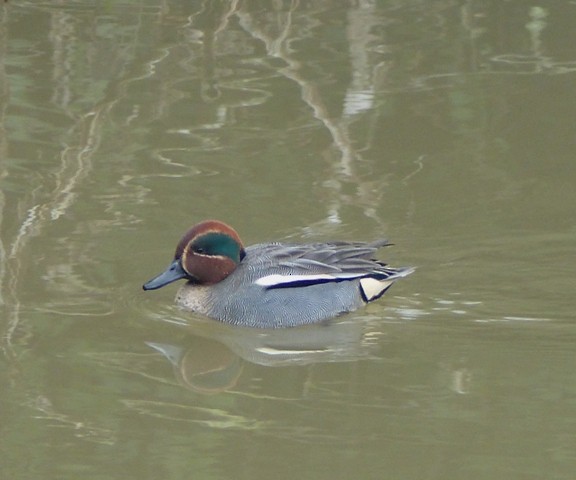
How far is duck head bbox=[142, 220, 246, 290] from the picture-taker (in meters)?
8.87

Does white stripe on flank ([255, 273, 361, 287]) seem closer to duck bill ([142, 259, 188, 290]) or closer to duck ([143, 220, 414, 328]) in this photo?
duck ([143, 220, 414, 328])

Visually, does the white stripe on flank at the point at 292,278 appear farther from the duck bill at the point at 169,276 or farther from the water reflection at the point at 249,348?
the duck bill at the point at 169,276

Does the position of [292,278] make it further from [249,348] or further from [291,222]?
[291,222]

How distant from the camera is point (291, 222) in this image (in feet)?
32.6

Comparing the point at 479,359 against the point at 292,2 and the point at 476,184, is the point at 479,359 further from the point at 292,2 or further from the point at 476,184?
the point at 292,2

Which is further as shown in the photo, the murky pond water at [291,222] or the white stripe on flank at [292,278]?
the white stripe on flank at [292,278]

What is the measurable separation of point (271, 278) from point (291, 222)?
1194 mm

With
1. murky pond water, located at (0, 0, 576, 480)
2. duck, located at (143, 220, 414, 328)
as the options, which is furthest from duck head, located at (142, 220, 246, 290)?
murky pond water, located at (0, 0, 576, 480)

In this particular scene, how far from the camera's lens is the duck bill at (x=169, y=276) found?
873 cm

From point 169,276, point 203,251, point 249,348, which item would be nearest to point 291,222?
point 203,251

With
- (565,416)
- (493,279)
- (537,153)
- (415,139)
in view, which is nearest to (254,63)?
(415,139)

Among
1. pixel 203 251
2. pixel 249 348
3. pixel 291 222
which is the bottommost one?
pixel 249 348

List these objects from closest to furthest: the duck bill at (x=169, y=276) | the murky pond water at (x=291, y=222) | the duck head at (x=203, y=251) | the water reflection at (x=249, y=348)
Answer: the murky pond water at (x=291, y=222), the water reflection at (x=249, y=348), the duck bill at (x=169, y=276), the duck head at (x=203, y=251)

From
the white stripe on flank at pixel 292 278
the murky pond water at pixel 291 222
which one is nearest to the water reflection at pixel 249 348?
the murky pond water at pixel 291 222
